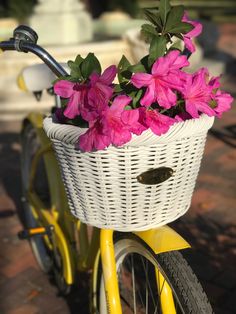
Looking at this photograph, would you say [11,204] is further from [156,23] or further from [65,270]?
[156,23]

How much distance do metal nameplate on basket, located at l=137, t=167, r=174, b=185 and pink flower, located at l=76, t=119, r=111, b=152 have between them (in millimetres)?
216

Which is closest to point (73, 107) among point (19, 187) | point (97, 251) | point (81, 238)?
point (97, 251)

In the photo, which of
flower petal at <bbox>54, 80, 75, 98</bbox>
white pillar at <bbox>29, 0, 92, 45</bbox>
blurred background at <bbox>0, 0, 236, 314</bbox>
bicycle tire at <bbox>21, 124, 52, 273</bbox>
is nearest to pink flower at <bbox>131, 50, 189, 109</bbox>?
flower petal at <bbox>54, 80, 75, 98</bbox>

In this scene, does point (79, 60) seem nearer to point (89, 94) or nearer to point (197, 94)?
point (89, 94)

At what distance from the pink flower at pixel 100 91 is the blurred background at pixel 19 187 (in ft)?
1.50

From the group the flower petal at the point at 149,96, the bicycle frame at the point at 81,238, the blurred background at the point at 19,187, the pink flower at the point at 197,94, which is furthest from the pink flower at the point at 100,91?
the bicycle frame at the point at 81,238

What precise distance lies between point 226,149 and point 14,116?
9.59 feet

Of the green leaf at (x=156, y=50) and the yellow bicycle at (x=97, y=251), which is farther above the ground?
the green leaf at (x=156, y=50)

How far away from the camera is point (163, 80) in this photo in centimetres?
161

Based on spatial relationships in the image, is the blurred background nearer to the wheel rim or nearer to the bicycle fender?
the wheel rim

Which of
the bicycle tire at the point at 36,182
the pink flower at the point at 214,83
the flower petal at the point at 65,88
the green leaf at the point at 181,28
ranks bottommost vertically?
the bicycle tire at the point at 36,182

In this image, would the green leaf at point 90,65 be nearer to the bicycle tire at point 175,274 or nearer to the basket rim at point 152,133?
the basket rim at point 152,133

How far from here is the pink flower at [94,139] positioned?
1.61m

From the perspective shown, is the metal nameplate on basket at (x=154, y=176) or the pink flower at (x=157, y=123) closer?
the pink flower at (x=157, y=123)
